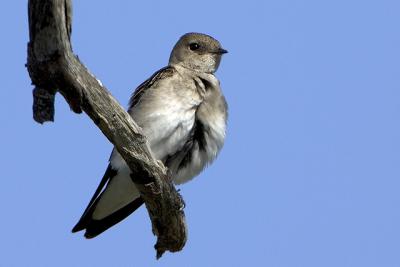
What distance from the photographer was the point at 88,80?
19.1ft

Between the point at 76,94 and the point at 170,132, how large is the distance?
218 cm

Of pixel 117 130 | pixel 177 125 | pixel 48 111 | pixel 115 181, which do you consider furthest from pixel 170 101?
pixel 48 111

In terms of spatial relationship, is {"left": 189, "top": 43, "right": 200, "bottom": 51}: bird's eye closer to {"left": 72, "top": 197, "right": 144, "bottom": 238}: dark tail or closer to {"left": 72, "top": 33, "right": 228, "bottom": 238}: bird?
{"left": 72, "top": 33, "right": 228, "bottom": 238}: bird

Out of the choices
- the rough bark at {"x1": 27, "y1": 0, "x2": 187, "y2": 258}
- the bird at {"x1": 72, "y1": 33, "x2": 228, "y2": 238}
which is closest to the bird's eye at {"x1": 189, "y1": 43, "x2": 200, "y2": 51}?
the bird at {"x1": 72, "y1": 33, "x2": 228, "y2": 238}

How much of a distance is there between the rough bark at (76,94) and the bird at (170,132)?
0.97 metres

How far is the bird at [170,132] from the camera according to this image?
793 cm

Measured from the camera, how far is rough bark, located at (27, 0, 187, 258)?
17.4ft

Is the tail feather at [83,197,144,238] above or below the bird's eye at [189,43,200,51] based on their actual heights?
below

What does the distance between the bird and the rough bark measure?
3.17ft

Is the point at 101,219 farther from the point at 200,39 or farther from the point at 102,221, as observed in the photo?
the point at 200,39

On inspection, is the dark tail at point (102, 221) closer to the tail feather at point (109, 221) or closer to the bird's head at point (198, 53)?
the tail feather at point (109, 221)

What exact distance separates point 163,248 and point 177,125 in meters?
1.11

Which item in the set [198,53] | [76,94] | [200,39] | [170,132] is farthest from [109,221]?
[76,94]

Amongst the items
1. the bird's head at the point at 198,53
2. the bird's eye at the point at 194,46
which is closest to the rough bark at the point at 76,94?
the bird's head at the point at 198,53
